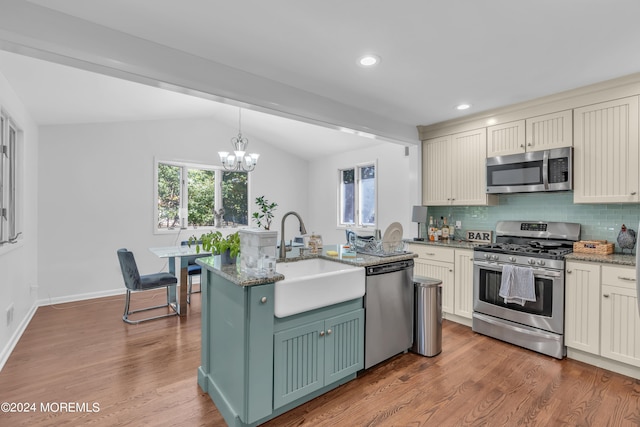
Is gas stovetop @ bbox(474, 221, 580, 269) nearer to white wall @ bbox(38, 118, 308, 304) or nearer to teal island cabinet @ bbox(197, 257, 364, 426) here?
teal island cabinet @ bbox(197, 257, 364, 426)

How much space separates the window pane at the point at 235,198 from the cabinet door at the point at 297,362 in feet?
14.9

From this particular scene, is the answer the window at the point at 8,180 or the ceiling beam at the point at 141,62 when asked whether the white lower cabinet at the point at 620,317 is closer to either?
the ceiling beam at the point at 141,62

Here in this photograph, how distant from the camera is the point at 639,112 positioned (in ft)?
8.71

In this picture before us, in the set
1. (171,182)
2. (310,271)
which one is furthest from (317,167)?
(310,271)

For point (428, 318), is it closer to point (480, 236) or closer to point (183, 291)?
point (480, 236)

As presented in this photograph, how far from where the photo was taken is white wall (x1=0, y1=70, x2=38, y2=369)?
8.96 feet

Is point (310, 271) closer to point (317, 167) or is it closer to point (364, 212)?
point (364, 212)

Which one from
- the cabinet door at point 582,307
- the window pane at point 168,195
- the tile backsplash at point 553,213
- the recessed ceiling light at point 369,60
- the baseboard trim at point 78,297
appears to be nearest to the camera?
the recessed ceiling light at point 369,60

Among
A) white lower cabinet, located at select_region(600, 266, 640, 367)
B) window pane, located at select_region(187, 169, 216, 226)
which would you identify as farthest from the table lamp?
window pane, located at select_region(187, 169, 216, 226)

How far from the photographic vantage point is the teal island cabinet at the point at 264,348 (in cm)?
183

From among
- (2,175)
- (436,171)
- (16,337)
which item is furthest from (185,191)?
(436,171)

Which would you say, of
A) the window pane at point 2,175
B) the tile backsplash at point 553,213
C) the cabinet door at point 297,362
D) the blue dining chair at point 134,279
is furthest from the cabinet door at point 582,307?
the window pane at point 2,175

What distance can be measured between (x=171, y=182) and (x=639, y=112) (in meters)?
6.02

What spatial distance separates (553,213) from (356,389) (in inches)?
111
